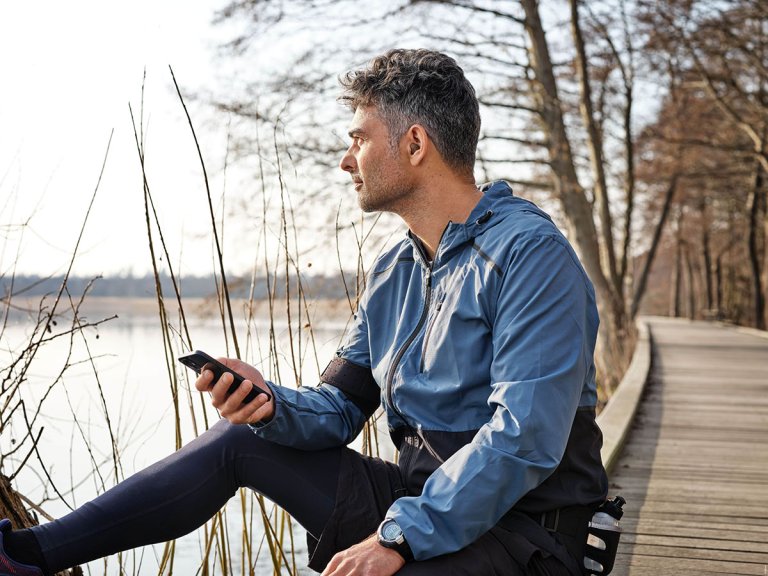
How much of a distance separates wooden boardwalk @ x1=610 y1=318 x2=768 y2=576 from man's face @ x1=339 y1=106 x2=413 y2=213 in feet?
3.98

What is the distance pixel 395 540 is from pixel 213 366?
0.50 metres

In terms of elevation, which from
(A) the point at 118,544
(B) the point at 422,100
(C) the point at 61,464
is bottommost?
(C) the point at 61,464

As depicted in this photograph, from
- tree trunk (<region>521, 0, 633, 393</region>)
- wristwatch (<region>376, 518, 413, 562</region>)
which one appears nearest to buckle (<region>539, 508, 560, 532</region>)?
wristwatch (<region>376, 518, 413, 562</region>)

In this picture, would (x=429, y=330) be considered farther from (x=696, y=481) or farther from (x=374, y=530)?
(x=696, y=481)

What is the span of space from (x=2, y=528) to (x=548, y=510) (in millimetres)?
926

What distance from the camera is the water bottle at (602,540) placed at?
1.56m

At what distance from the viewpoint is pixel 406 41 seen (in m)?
9.15

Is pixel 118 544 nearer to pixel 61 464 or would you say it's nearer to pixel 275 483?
pixel 275 483

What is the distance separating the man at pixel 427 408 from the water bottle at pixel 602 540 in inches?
0.9

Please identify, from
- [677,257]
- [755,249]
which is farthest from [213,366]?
[677,257]

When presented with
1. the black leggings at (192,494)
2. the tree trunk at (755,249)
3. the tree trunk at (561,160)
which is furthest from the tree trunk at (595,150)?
the black leggings at (192,494)

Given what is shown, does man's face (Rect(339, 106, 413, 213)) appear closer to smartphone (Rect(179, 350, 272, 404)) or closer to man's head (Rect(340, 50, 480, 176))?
man's head (Rect(340, 50, 480, 176))

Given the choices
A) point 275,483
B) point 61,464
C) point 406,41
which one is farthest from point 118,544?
point 406,41

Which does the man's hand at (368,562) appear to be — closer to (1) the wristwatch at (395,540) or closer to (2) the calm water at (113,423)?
(1) the wristwatch at (395,540)
